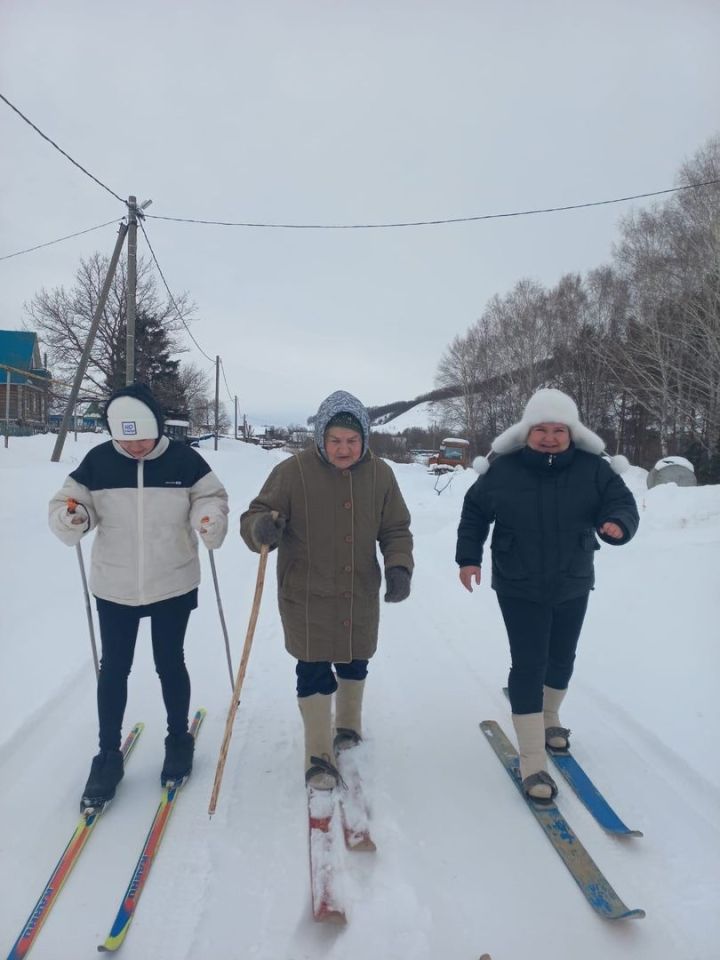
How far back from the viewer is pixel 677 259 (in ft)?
65.7

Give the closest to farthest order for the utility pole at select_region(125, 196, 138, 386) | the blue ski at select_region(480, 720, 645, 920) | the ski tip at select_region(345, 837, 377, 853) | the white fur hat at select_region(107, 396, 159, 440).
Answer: the blue ski at select_region(480, 720, 645, 920)
the ski tip at select_region(345, 837, 377, 853)
the white fur hat at select_region(107, 396, 159, 440)
the utility pole at select_region(125, 196, 138, 386)

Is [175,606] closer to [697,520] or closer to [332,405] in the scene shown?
[332,405]

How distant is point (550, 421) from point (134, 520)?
196 centimetres

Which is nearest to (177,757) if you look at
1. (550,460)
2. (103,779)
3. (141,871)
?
(103,779)

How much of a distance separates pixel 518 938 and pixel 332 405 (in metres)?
2.11

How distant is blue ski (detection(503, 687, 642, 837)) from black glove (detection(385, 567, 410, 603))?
123cm

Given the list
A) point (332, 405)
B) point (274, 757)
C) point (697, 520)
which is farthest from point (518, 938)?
point (697, 520)

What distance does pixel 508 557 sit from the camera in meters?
2.52

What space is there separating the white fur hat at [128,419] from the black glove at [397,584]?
1.29 metres

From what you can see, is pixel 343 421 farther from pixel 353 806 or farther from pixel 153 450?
pixel 353 806

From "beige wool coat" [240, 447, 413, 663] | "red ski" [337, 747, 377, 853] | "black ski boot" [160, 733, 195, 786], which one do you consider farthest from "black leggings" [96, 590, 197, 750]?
"red ski" [337, 747, 377, 853]

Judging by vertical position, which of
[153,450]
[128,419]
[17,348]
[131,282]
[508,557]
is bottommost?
[508,557]

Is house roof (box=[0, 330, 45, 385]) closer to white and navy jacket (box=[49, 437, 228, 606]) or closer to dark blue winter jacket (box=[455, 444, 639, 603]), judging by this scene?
white and navy jacket (box=[49, 437, 228, 606])

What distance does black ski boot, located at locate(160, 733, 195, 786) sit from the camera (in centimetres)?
249
